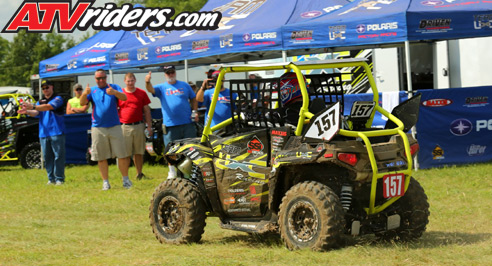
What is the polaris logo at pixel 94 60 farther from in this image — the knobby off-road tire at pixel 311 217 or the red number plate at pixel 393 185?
the red number plate at pixel 393 185

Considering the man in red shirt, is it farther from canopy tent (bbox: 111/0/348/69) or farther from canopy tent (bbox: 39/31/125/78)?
canopy tent (bbox: 39/31/125/78)

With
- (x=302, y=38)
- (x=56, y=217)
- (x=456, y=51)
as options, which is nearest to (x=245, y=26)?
(x=302, y=38)

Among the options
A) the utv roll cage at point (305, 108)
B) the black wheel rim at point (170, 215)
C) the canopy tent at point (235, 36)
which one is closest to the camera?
the utv roll cage at point (305, 108)

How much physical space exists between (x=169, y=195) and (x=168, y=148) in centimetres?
53

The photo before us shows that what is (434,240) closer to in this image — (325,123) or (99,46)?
(325,123)

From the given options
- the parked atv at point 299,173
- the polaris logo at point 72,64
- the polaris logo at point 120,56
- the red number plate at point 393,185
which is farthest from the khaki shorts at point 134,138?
the polaris logo at point 72,64

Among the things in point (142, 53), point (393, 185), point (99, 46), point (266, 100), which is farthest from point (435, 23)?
point (99, 46)

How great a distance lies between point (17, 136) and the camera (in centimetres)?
1867

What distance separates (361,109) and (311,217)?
4.39ft

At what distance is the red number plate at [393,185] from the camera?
6.61 m

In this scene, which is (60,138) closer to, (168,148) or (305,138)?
(168,148)

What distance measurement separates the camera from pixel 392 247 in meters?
6.87

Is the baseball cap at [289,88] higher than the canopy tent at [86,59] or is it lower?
lower

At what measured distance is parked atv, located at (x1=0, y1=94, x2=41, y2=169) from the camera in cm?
1855
